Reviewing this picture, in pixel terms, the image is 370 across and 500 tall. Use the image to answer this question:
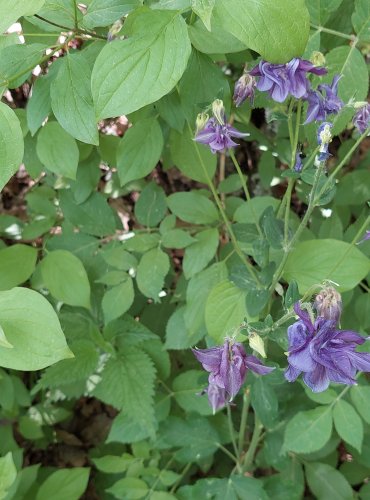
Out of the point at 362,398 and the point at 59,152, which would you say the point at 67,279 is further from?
the point at 362,398

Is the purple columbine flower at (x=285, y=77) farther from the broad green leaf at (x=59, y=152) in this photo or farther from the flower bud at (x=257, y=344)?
the broad green leaf at (x=59, y=152)

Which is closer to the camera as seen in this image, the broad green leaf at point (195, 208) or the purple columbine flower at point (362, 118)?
the purple columbine flower at point (362, 118)

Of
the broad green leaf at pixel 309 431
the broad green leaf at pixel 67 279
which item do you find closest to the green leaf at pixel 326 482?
the broad green leaf at pixel 309 431

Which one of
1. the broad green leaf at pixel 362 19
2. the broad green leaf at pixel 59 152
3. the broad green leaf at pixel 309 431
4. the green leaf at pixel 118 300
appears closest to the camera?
the broad green leaf at pixel 362 19

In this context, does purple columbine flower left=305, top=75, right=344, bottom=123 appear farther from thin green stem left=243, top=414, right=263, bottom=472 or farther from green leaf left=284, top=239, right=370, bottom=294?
thin green stem left=243, top=414, right=263, bottom=472

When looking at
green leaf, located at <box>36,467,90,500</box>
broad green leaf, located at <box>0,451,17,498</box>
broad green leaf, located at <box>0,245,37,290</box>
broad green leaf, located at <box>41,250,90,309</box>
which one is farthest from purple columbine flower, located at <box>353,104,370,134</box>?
green leaf, located at <box>36,467,90,500</box>

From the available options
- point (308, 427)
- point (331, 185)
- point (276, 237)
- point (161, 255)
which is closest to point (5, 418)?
point (161, 255)

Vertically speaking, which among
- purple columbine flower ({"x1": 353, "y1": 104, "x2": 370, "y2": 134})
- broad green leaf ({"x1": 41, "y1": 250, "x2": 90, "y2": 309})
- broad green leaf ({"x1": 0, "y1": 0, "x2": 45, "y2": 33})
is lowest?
broad green leaf ({"x1": 41, "y1": 250, "x2": 90, "y2": 309})
